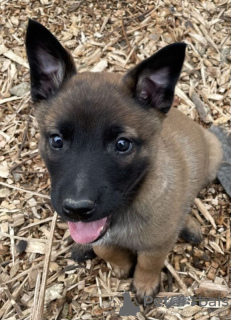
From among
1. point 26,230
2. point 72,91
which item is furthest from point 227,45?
point 26,230

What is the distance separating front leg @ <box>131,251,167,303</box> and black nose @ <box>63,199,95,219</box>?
4.01ft

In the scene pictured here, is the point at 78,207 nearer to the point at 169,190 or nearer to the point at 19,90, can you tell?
the point at 169,190

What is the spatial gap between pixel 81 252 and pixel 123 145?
1.67m

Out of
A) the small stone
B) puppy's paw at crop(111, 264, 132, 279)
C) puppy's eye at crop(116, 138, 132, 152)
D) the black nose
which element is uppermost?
puppy's eye at crop(116, 138, 132, 152)

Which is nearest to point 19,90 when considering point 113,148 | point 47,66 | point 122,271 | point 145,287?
point 47,66

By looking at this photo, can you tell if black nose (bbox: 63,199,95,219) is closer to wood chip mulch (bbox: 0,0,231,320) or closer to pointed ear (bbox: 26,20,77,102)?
pointed ear (bbox: 26,20,77,102)

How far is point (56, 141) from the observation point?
2602 millimetres

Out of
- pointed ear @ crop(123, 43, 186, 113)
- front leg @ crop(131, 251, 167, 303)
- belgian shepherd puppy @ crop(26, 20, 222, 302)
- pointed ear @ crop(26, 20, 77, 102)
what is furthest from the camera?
front leg @ crop(131, 251, 167, 303)

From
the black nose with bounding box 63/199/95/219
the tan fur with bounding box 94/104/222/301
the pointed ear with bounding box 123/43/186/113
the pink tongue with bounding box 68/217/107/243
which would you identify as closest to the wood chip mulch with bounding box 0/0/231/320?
the tan fur with bounding box 94/104/222/301

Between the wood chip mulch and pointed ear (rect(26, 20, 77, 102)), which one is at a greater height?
pointed ear (rect(26, 20, 77, 102))

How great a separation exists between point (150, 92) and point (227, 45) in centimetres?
272

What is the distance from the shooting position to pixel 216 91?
4.78 meters

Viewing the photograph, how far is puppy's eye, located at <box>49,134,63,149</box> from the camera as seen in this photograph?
2586mm

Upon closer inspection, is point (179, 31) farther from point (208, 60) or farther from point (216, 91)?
point (216, 91)
